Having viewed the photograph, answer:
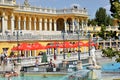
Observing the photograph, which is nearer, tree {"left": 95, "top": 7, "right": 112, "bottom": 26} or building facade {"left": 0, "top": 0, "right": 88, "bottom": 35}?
building facade {"left": 0, "top": 0, "right": 88, "bottom": 35}

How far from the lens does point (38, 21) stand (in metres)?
74.8

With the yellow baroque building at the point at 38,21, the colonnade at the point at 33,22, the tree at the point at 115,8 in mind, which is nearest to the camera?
the tree at the point at 115,8

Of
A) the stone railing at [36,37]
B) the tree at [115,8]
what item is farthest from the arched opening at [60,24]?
the tree at [115,8]

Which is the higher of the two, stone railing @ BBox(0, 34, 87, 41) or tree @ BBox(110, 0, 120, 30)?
tree @ BBox(110, 0, 120, 30)

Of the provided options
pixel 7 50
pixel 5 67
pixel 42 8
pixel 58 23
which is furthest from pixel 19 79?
pixel 58 23

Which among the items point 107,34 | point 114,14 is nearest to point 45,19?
point 107,34

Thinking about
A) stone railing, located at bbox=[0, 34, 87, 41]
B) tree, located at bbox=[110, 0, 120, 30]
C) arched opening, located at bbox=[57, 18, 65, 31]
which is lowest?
stone railing, located at bbox=[0, 34, 87, 41]

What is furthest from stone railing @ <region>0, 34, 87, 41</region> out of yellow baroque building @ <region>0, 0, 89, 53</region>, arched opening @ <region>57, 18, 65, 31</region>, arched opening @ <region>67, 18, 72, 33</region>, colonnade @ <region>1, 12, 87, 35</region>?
arched opening @ <region>57, 18, 65, 31</region>

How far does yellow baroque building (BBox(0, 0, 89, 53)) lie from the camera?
2215 inches

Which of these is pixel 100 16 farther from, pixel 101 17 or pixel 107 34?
pixel 107 34

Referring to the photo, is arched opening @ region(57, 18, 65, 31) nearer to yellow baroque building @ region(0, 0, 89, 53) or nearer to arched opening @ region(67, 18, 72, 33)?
yellow baroque building @ region(0, 0, 89, 53)

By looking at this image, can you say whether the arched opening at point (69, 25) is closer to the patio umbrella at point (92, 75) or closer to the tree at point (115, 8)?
the patio umbrella at point (92, 75)

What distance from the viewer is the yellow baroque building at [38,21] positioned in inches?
2215

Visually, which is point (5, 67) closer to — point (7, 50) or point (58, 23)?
point (7, 50)
